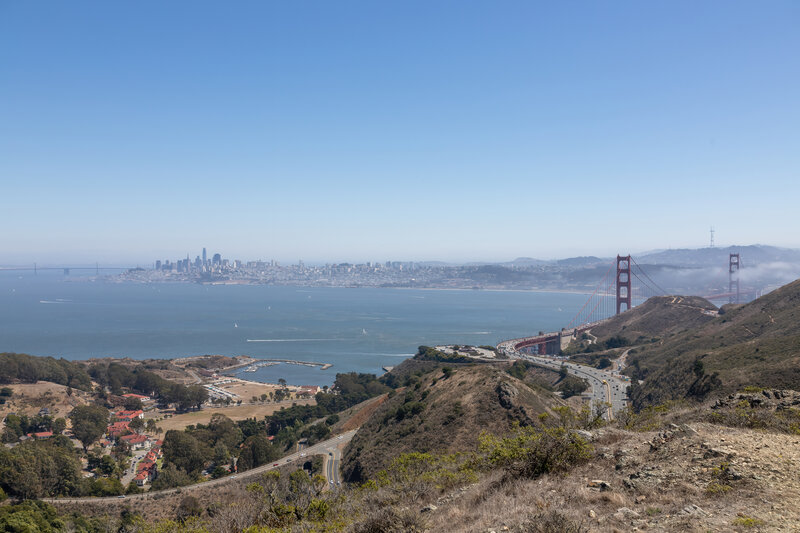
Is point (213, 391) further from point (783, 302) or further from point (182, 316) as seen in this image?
point (182, 316)

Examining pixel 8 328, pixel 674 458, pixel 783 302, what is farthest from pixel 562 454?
pixel 8 328

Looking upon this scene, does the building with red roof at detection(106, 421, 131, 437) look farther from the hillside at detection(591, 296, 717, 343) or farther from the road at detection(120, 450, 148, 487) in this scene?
the hillside at detection(591, 296, 717, 343)

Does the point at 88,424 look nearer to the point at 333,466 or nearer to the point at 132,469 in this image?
the point at 132,469

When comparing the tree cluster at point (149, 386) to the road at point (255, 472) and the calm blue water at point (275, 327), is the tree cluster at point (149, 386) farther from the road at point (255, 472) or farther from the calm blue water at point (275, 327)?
the road at point (255, 472)

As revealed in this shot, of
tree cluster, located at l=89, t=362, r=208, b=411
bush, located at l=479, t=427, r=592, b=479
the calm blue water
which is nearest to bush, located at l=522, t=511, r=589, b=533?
bush, located at l=479, t=427, r=592, b=479

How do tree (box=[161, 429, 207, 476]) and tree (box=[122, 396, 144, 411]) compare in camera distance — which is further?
tree (box=[122, 396, 144, 411])
